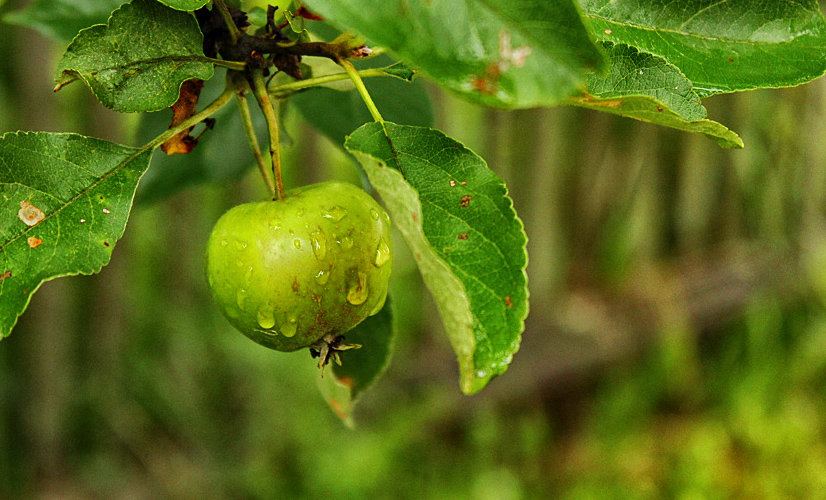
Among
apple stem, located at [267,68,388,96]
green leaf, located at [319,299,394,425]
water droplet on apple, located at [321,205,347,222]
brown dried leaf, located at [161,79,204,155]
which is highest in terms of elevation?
apple stem, located at [267,68,388,96]

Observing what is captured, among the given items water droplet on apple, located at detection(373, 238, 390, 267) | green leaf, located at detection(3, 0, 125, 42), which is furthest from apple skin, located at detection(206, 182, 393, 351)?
green leaf, located at detection(3, 0, 125, 42)

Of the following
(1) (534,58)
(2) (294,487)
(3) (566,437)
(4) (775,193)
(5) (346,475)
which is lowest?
(3) (566,437)

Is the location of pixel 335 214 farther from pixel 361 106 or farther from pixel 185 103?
pixel 361 106

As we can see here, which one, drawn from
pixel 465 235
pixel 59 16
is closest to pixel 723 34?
pixel 465 235

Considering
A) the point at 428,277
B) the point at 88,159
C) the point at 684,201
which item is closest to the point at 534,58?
the point at 428,277

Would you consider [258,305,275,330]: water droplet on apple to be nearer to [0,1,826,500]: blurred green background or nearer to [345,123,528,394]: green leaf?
[345,123,528,394]: green leaf

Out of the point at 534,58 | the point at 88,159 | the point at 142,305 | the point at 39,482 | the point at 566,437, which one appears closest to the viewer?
the point at 534,58

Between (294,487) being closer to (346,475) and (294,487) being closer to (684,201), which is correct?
(346,475)
